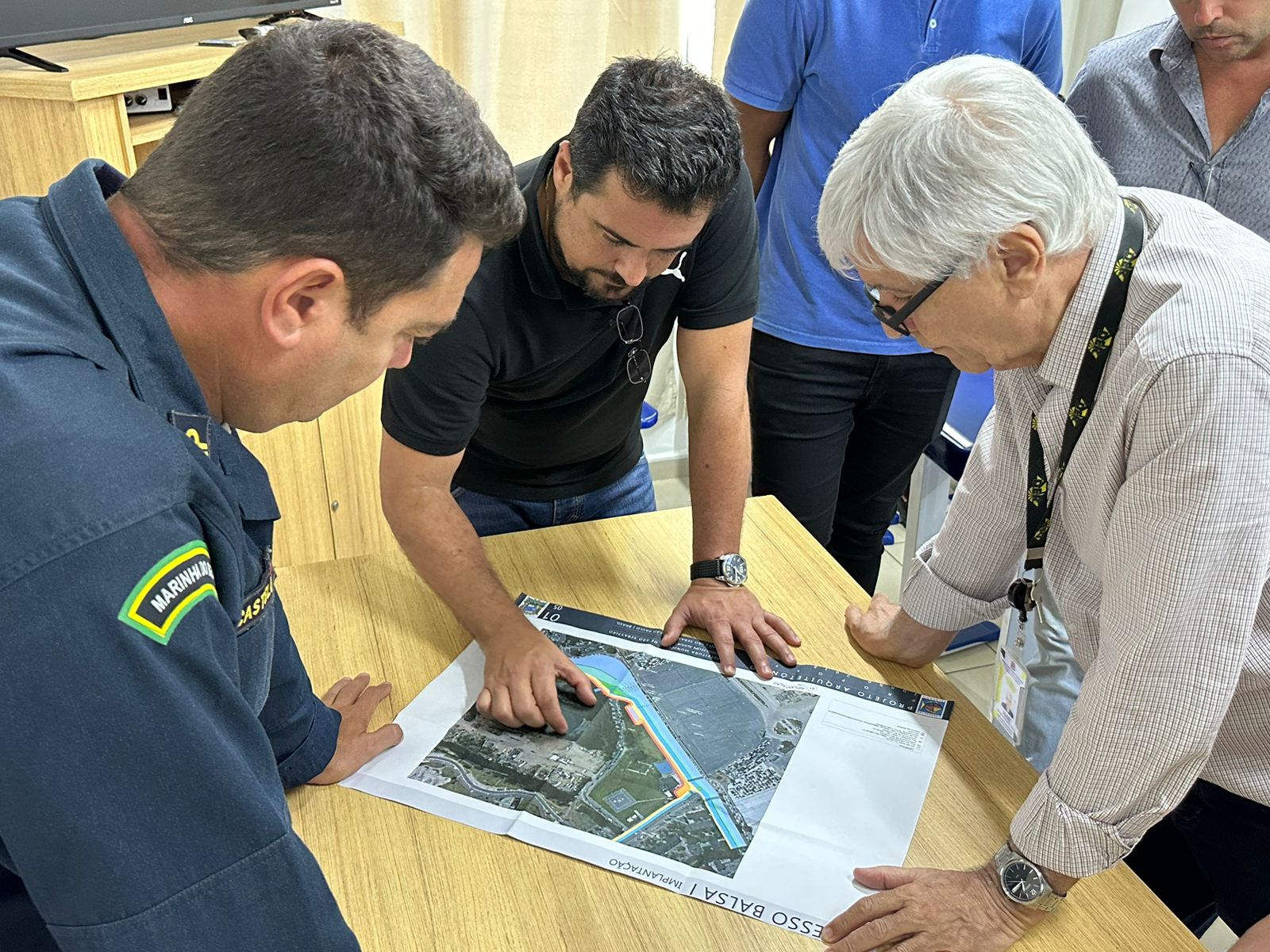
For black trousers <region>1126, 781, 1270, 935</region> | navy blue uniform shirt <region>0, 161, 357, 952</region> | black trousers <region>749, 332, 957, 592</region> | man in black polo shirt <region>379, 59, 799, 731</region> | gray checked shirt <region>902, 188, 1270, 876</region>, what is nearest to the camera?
navy blue uniform shirt <region>0, 161, 357, 952</region>

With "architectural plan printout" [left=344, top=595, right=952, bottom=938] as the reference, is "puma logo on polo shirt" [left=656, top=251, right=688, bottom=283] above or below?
above

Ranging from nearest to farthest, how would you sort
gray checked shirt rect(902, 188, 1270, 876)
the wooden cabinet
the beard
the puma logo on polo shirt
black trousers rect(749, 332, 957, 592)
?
gray checked shirt rect(902, 188, 1270, 876) < the beard < the puma logo on polo shirt < the wooden cabinet < black trousers rect(749, 332, 957, 592)

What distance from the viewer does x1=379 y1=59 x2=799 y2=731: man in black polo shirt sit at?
1.26m

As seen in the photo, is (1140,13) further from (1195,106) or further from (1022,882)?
(1022,882)

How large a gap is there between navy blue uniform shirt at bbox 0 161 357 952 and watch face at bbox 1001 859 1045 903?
62cm

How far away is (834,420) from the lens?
6.73 feet

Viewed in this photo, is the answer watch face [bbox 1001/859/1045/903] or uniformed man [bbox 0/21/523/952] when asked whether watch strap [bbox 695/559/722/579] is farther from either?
uniformed man [bbox 0/21/523/952]

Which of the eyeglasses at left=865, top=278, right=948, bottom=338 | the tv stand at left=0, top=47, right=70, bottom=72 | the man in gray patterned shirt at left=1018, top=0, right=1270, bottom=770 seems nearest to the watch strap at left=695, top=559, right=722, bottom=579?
the eyeglasses at left=865, top=278, right=948, bottom=338

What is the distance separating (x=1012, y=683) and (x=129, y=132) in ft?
5.39

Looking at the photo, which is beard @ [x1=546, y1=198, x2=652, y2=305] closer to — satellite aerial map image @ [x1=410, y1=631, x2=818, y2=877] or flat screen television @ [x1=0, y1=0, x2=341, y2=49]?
satellite aerial map image @ [x1=410, y1=631, x2=818, y2=877]

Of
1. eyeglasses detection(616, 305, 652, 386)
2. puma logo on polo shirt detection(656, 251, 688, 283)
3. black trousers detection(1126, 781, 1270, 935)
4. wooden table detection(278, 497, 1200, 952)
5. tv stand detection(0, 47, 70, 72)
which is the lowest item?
black trousers detection(1126, 781, 1270, 935)

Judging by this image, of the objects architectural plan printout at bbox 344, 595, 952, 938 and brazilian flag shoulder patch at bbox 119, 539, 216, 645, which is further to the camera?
architectural plan printout at bbox 344, 595, 952, 938

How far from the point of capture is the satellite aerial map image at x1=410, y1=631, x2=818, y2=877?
3.56ft

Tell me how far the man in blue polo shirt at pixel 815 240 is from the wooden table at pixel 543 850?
0.60 m
